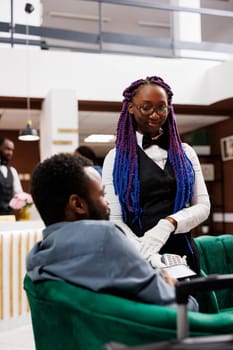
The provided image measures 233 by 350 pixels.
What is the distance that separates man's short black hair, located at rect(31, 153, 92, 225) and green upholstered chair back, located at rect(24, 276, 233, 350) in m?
0.20

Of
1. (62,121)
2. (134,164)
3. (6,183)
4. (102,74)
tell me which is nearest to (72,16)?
(102,74)

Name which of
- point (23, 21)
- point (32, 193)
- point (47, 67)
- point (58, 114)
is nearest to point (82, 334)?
point (32, 193)

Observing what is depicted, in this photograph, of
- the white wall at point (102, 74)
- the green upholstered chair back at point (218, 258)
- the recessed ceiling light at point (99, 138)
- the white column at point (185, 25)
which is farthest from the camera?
the recessed ceiling light at point (99, 138)

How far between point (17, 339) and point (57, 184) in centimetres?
259

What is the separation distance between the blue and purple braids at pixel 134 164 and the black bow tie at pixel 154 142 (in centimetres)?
2

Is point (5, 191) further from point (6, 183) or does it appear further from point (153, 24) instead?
point (153, 24)

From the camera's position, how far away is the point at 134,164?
168cm

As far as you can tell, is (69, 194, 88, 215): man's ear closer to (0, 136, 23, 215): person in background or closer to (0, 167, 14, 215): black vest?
(0, 136, 23, 215): person in background

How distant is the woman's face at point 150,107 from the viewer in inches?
65.0

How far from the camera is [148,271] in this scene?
1157 mm

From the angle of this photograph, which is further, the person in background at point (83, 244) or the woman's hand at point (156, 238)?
the woman's hand at point (156, 238)

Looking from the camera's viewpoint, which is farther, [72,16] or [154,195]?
[72,16]

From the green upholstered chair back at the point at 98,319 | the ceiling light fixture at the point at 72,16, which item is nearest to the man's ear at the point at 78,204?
the green upholstered chair back at the point at 98,319

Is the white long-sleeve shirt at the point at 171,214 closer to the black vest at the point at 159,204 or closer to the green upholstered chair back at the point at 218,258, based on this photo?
the black vest at the point at 159,204
